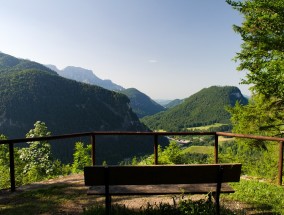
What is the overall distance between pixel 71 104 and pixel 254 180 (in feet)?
563

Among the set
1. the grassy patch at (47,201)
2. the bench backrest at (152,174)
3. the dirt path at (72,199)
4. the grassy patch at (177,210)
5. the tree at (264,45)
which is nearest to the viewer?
the bench backrest at (152,174)

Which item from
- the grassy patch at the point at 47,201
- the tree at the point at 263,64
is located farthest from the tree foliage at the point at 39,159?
the tree at the point at 263,64

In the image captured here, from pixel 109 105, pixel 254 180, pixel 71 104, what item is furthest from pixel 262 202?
pixel 109 105

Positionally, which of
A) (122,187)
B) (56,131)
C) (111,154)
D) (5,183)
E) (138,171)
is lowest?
(111,154)

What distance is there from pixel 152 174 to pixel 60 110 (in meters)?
166

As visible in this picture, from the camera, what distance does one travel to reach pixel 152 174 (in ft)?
16.0

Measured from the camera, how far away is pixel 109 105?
650 ft

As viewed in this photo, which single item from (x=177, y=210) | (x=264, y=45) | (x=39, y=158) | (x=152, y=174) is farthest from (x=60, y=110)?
(x=152, y=174)

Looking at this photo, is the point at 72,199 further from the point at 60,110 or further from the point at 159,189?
the point at 60,110

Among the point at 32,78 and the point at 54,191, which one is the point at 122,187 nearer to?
the point at 54,191

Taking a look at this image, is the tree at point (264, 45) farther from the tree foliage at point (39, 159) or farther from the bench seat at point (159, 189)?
the tree foliage at point (39, 159)

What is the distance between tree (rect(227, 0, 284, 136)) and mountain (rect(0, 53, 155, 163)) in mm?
111851

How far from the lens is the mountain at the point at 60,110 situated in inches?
5399

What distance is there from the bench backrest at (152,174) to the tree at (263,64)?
6926 mm
